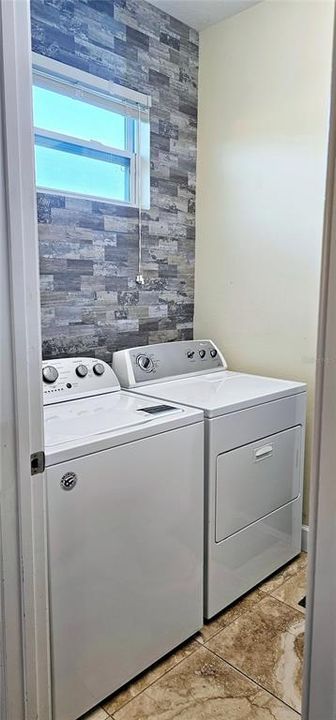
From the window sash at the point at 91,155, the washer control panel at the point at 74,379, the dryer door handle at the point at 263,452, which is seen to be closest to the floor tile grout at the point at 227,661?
the dryer door handle at the point at 263,452

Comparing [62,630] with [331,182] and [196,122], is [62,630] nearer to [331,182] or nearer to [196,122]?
[331,182]

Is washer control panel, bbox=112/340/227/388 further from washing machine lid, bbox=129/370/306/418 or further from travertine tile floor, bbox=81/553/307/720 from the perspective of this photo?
travertine tile floor, bbox=81/553/307/720

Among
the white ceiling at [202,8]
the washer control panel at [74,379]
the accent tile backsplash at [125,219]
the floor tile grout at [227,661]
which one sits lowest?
the floor tile grout at [227,661]

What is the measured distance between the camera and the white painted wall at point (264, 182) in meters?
2.15

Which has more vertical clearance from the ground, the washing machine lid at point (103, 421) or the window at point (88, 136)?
the window at point (88, 136)

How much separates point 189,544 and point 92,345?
97 cm

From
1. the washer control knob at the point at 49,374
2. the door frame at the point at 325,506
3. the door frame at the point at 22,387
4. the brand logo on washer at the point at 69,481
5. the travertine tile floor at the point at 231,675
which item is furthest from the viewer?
the washer control knob at the point at 49,374

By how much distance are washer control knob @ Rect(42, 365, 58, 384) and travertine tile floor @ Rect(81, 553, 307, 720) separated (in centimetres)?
107

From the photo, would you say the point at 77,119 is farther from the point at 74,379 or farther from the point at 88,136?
the point at 74,379

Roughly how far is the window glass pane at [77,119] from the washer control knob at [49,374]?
982mm

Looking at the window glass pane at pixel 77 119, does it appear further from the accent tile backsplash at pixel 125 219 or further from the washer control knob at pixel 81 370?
the washer control knob at pixel 81 370

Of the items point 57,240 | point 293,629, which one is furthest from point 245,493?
point 57,240

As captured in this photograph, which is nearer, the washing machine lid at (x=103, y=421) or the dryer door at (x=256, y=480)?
the washing machine lid at (x=103, y=421)

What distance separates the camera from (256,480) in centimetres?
198
